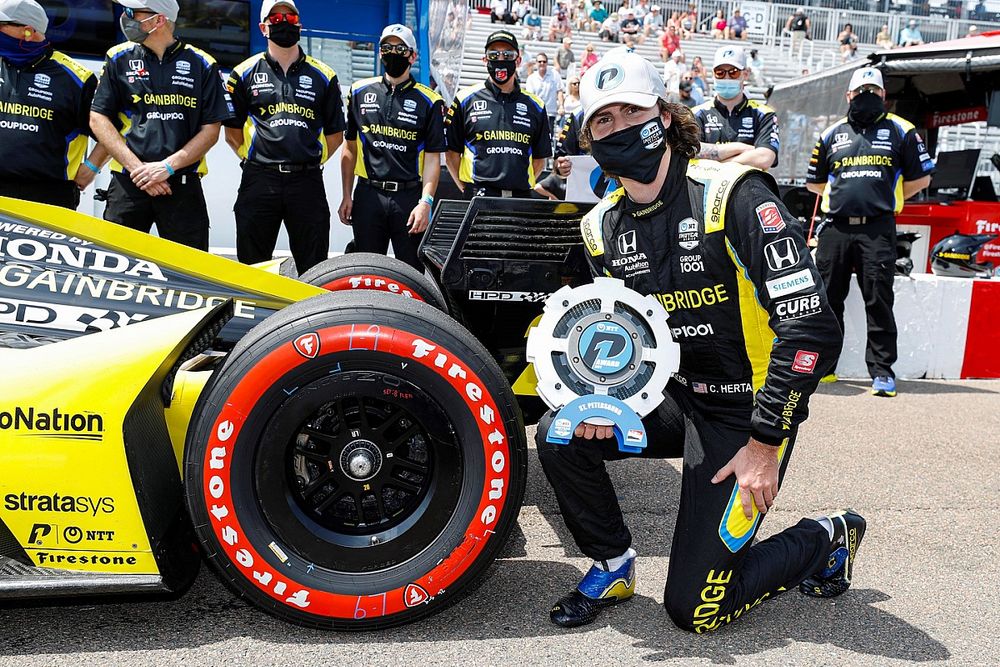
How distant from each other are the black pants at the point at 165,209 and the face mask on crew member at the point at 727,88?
361 centimetres

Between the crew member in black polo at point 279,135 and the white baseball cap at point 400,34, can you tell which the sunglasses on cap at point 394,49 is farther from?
the crew member in black polo at point 279,135

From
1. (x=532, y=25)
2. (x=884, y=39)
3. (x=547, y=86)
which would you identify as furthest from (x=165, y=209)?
(x=884, y=39)

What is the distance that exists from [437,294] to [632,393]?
1.68m

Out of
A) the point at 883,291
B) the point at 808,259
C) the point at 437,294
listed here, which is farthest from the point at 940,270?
the point at 808,259

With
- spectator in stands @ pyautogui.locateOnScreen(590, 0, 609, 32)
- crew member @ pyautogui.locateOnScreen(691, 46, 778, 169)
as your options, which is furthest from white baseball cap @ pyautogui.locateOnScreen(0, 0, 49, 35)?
spectator in stands @ pyautogui.locateOnScreen(590, 0, 609, 32)

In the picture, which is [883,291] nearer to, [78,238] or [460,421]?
[460,421]

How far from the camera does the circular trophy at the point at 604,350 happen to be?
2.41 m

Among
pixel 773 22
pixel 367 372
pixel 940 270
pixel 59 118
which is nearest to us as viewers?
pixel 367 372

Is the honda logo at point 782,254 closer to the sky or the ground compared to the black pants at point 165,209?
closer to the sky

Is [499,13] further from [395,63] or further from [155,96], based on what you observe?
[155,96]

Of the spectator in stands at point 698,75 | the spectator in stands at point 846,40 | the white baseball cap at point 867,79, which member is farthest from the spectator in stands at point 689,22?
the white baseball cap at point 867,79

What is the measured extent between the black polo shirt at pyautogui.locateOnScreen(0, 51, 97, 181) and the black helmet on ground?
23.4ft

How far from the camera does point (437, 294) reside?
3.94 meters

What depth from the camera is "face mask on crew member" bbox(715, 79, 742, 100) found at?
247 inches
